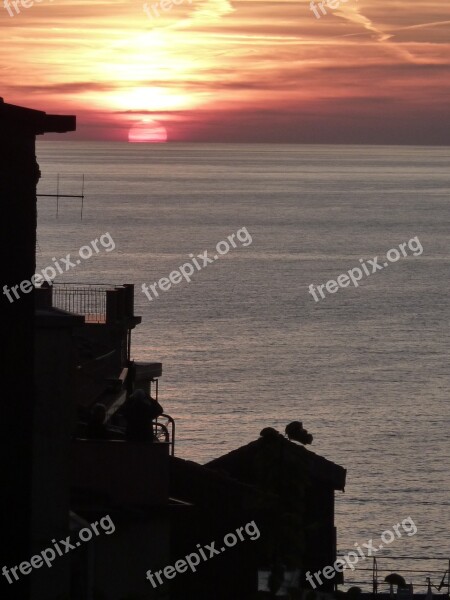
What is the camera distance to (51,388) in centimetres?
1259

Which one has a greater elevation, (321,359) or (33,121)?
(33,121)

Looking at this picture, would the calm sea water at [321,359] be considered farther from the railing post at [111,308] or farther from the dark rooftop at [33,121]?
the dark rooftop at [33,121]

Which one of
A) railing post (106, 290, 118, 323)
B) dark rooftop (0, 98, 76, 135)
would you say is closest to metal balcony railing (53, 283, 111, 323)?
railing post (106, 290, 118, 323)

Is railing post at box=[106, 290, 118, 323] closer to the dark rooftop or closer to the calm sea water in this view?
the calm sea water

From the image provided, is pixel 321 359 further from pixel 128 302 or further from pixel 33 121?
pixel 33 121

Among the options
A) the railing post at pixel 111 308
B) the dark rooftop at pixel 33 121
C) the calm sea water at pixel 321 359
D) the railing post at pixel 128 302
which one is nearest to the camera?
the dark rooftop at pixel 33 121

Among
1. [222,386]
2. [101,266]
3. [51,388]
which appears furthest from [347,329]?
[51,388]

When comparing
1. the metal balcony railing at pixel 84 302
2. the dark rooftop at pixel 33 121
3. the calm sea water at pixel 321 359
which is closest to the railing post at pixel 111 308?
the metal balcony railing at pixel 84 302

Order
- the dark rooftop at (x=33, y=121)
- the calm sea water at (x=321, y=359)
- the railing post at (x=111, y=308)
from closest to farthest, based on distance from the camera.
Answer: the dark rooftop at (x=33, y=121), the railing post at (x=111, y=308), the calm sea water at (x=321, y=359)

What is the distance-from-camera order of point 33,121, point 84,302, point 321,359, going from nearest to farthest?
point 33,121 → point 84,302 → point 321,359

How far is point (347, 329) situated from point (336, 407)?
29.4 m

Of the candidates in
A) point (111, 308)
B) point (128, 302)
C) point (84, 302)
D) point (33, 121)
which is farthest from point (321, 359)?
point (33, 121)

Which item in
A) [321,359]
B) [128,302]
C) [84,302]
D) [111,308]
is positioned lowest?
A: [321,359]

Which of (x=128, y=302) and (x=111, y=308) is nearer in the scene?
(x=111, y=308)
